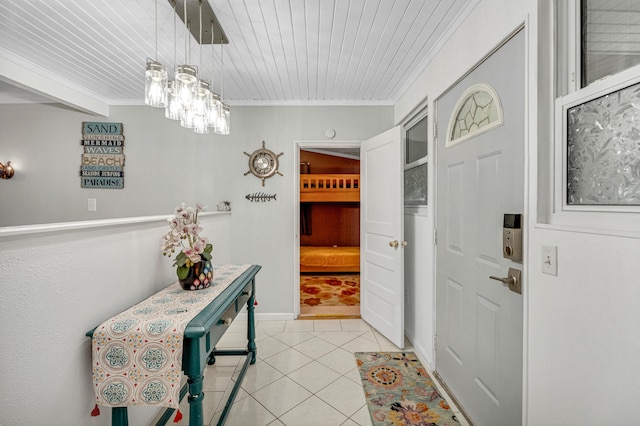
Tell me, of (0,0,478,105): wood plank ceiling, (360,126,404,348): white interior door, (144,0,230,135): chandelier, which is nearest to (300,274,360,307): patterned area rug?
(360,126,404,348): white interior door

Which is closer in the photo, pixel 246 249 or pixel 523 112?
pixel 523 112

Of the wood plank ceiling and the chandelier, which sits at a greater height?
the wood plank ceiling

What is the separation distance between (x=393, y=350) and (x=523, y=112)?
221 centimetres

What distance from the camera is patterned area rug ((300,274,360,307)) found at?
388 centimetres

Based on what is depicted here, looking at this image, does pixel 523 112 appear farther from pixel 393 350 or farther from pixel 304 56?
pixel 393 350

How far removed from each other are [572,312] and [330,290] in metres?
3.57

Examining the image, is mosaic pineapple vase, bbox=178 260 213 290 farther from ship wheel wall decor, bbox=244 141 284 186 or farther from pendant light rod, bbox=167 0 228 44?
ship wheel wall decor, bbox=244 141 284 186

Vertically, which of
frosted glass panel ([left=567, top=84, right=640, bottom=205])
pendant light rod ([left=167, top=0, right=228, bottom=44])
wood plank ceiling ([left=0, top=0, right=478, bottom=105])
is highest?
wood plank ceiling ([left=0, top=0, right=478, bottom=105])

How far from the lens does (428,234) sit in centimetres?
234

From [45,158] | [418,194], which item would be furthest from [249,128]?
[45,158]

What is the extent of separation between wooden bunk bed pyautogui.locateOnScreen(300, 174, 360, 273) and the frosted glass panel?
13.7 feet

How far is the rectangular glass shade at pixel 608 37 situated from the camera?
938 mm

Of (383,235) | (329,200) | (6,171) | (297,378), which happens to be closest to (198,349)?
(297,378)

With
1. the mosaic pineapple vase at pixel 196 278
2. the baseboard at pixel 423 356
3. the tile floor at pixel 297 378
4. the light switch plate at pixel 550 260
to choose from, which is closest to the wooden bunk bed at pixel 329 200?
the tile floor at pixel 297 378
